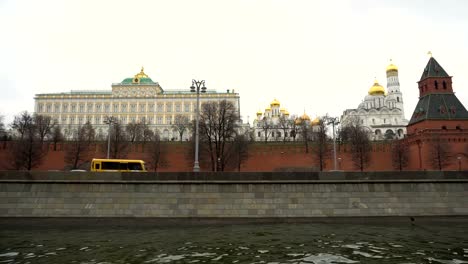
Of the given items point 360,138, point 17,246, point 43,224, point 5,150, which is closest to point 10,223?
point 43,224

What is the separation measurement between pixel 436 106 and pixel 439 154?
883cm

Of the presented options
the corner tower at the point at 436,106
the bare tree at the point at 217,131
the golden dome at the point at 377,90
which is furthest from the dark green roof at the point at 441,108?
the golden dome at the point at 377,90

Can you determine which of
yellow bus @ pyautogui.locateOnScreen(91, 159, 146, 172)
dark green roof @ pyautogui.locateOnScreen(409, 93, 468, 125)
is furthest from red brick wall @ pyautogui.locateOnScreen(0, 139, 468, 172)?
yellow bus @ pyautogui.locateOnScreen(91, 159, 146, 172)

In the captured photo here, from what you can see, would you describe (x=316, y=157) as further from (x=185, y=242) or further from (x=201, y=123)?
(x=185, y=242)

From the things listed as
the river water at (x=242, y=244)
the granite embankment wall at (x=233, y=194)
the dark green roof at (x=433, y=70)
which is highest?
the dark green roof at (x=433, y=70)

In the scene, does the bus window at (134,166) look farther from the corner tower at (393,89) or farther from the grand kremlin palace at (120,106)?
the corner tower at (393,89)

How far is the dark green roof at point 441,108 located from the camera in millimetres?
48625

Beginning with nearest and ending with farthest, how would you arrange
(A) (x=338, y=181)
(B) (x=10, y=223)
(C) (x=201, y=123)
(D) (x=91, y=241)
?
1. (D) (x=91, y=241)
2. (B) (x=10, y=223)
3. (A) (x=338, y=181)
4. (C) (x=201, y=123)

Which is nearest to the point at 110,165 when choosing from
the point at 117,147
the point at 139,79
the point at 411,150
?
the point at 117,147

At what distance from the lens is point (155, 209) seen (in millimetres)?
19797

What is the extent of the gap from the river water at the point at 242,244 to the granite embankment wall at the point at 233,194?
1.08 meters

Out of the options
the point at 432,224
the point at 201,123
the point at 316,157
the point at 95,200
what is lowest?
the point at 432,224

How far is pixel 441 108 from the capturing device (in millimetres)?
49156

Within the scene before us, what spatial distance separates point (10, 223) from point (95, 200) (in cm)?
470
